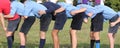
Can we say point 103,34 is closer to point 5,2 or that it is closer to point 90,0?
point 90,0

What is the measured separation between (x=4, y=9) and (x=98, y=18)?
2402 mm

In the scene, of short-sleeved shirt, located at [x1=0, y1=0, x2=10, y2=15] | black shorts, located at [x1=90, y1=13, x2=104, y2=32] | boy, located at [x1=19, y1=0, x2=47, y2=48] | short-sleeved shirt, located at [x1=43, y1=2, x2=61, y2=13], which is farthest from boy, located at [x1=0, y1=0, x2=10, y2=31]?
black shorts, located at [x1=90, y1=13, x2=104, y2=32]

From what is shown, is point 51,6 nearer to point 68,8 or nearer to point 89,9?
point 68,8

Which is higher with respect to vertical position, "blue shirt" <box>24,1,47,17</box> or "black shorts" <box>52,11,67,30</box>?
"blue shirt" <box>24,1,47,17</box>

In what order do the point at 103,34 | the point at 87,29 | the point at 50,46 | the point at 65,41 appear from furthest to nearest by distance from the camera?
the point at 87,29 < the point at 103,34 < the point at 65,41 < the point at 50,46

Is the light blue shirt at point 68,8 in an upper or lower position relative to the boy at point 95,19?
upper

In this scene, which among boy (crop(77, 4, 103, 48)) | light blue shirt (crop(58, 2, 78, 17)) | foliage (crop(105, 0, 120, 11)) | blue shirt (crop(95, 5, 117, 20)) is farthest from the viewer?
foliage (crop(105, 0, 120, 11))

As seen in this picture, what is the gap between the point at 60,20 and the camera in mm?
10992

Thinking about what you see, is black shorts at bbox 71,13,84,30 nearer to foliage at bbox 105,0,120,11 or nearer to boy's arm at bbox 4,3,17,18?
boy's arm at bbox 4,3,17,18

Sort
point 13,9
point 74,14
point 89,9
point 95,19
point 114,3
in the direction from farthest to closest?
point 114,3 < point 95,19 < point 89,9 < point 74,14 < point 13,9

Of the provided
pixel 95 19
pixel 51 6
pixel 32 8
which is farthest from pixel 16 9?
pixel 95 19

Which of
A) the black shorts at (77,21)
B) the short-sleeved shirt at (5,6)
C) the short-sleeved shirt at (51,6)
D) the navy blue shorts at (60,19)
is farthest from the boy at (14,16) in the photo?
the black shorts at (77,21)

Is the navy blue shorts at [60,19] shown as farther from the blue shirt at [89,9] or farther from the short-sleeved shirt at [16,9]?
the short-sleeved shirt at [16,9]

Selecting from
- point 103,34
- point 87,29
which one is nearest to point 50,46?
point 103,34
